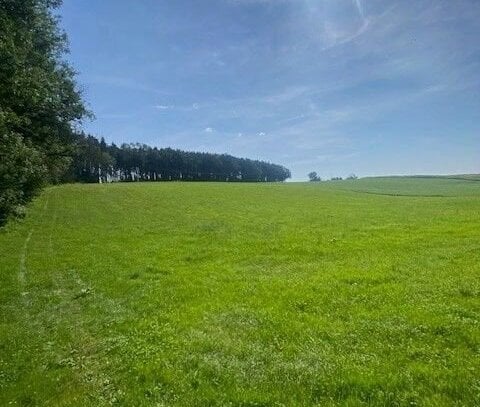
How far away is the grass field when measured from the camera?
9672 mm

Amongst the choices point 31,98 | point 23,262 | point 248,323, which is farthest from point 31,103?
point 248,323

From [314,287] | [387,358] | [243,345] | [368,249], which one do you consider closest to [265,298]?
[314,287]

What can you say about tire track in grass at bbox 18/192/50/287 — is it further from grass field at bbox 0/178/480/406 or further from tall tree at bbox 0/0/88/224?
tall tree at bbox 0/0/88/224

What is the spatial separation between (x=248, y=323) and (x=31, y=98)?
1953 centimetres

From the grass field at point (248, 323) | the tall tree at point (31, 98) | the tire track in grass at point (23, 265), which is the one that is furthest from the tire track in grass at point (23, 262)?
the tall tree at point (31, 98)

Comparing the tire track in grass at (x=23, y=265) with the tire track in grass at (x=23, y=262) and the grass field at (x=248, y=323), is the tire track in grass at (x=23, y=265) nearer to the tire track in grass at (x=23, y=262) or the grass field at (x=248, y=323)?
the tire track in grass at (x=23, y=262)

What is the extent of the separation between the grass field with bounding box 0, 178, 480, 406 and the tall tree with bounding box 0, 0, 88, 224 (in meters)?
7.28

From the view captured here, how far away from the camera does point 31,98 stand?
25.3m

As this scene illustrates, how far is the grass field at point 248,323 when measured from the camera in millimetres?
9672

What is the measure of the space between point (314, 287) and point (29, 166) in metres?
22.9

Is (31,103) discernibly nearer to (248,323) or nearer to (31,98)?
(31,98)

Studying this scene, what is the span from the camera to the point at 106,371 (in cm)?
1123

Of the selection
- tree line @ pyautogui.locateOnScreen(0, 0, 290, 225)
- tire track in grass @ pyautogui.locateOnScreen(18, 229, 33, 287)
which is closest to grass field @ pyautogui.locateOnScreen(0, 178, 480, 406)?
tire track in grass @ pyautogui.locateOnScreen(18, 229, 33, 287)

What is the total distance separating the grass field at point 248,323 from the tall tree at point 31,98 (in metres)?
7.28
